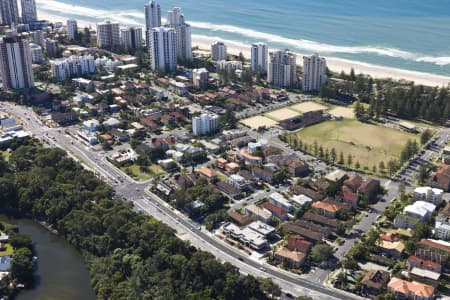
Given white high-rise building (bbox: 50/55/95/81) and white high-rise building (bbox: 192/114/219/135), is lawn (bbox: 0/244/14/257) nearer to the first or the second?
white high-rise building (bbox: 192/114/219/135)

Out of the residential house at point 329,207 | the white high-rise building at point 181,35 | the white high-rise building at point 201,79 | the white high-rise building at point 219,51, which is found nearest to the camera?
the residential house at point 329,207

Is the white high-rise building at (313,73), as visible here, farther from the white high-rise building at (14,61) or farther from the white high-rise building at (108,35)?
the white high-rise building at (108,35)

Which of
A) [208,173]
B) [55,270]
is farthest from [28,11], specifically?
[55,270]

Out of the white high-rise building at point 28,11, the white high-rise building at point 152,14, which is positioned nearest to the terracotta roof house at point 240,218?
the white high-rise building at point 152,14

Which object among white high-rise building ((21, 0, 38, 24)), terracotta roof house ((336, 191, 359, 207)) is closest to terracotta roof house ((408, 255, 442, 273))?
terracotta roof house ((336, 191, 359, 207))

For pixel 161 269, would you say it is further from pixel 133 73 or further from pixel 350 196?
pixel 133 73

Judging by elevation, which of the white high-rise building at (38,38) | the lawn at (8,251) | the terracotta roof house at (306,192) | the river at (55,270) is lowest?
the river at (55,270)

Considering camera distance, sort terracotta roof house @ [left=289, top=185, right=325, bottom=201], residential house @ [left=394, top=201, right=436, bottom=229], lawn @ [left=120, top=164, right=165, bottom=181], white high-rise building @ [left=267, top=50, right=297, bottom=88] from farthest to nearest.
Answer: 1. white high-rise building @ [left=267, top=50, right=297, bottom=88]
2. lawn @ [left=120, top=164, right=165, bottom=181]
3. terracotta roof house @ [left=289, top=185, right=325, bottom=201]
4. residential house @ [left=394, top=201, right=436, bottom=229]
